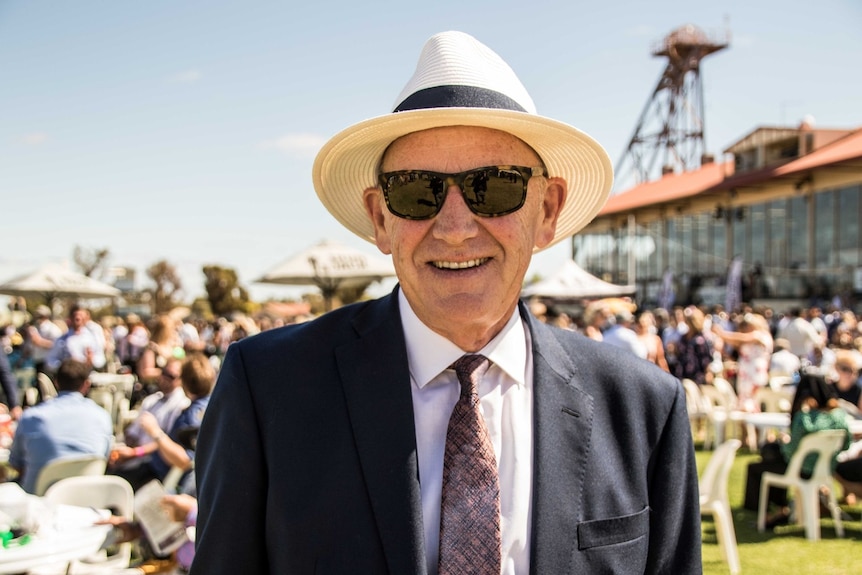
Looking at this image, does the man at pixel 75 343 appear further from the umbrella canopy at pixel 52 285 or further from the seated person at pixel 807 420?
the seated person at pixel 807 420

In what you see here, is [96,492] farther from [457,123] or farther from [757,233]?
[757,233]

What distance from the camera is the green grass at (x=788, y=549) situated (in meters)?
6.10

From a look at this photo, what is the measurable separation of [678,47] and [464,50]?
46.6 metres

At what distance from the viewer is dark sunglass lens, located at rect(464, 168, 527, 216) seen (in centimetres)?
166

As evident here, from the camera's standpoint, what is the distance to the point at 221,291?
44406 mm

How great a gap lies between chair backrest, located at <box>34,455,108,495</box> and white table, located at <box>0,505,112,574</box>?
0.97 metres

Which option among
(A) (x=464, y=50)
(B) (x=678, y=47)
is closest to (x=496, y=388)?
(A) (x=464, y=50)

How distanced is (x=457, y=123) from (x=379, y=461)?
76 cm

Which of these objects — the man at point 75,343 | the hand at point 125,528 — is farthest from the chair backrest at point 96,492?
the man at point 75,343

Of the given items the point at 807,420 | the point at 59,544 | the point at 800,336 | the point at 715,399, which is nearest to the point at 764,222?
the point at 800,336

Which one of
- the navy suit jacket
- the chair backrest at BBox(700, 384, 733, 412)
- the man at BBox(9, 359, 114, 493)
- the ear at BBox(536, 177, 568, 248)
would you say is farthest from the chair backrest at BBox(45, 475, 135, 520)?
the chair backrest at BBox(700, 384, 733, 412)

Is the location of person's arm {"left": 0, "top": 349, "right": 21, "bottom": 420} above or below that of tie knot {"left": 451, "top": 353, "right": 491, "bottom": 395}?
below

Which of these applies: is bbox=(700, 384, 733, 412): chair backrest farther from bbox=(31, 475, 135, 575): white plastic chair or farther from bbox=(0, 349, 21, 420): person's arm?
bbox=(0, 349, 21, 420): person's arm

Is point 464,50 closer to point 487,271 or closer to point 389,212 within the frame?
point 389,212
